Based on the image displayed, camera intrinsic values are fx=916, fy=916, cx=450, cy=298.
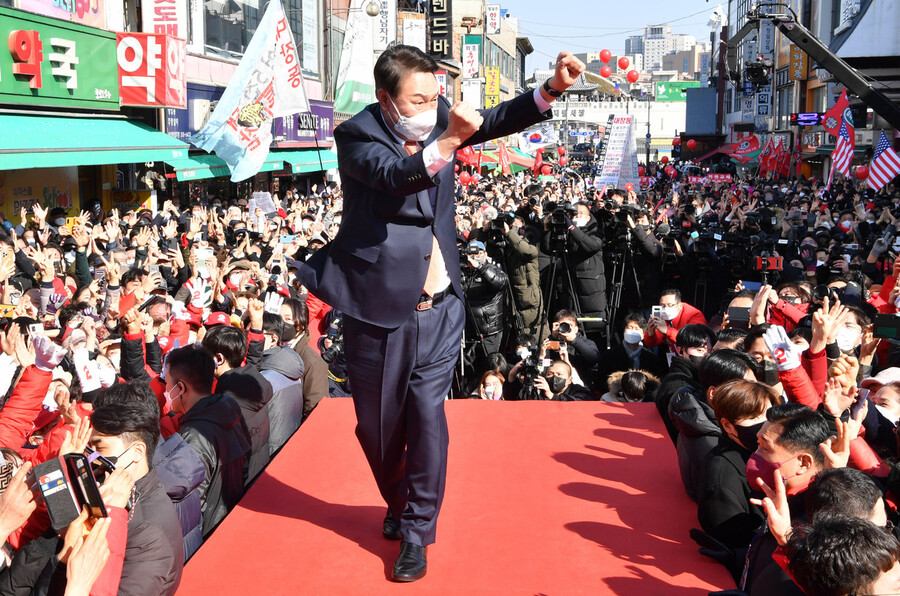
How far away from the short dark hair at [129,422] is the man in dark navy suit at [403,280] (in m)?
→ 0.68

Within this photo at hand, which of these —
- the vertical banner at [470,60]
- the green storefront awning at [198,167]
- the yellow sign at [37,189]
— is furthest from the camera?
the vertical banner at [470,60]

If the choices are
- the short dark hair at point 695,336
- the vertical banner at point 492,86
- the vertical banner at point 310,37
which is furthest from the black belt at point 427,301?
the vertical banner at point 492,86

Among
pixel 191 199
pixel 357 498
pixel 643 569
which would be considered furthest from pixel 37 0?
pixel 643 569

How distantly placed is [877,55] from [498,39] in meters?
47.6

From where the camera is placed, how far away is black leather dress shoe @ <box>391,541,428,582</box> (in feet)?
9.20

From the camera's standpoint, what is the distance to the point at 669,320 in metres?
6.33

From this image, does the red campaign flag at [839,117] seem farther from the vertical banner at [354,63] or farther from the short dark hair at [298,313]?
the short dark hair at [298,313]

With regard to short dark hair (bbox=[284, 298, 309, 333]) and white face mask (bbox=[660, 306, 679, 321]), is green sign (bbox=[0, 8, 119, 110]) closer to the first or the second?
short dark hair (bbox=[284, 298, 309, 333])

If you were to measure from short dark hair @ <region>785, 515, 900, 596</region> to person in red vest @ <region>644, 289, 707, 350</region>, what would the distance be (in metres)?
3.98

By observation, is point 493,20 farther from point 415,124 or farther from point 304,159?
point 415,124

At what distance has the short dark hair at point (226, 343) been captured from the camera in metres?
4.46

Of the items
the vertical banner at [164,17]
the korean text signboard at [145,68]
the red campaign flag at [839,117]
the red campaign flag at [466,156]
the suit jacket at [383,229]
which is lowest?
the suit jacket at [383,229]

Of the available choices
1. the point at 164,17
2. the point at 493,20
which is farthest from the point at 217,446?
the point at 493,20

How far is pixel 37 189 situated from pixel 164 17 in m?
4.26
